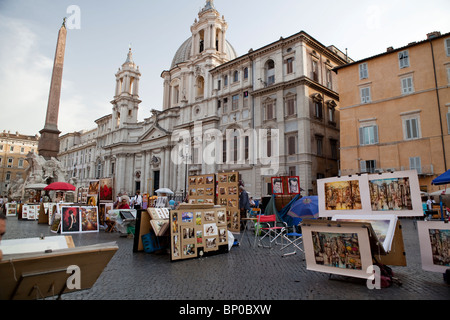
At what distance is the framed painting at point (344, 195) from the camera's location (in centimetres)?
552

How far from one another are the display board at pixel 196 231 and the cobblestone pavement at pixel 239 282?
0.27 metres

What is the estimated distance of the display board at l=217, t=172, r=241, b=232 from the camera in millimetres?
11535

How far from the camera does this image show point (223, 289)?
4.45 meters

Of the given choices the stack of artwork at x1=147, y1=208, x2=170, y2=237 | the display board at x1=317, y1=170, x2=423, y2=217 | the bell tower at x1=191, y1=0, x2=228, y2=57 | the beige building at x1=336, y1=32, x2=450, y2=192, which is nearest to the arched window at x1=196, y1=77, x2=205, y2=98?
the bell tower at x1=191, y1=0, x2=228, y2=57

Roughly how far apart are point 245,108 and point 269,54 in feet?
20.0

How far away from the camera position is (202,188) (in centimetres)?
1301

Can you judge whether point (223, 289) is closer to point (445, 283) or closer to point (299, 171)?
point (445, 283)

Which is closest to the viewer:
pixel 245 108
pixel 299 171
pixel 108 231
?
pixel 108 231

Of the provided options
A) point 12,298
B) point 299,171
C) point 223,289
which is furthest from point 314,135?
point 12,298

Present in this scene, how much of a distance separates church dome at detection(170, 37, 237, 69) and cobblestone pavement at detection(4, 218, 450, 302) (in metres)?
37.5

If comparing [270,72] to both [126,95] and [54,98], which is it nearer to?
[54,98]

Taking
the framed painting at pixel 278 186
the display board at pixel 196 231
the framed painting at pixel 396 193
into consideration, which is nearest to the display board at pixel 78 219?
the display board at pixel 196 231

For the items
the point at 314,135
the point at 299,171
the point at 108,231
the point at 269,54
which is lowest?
the point at 108,231

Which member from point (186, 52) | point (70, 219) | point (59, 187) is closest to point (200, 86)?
point (186, 52)
